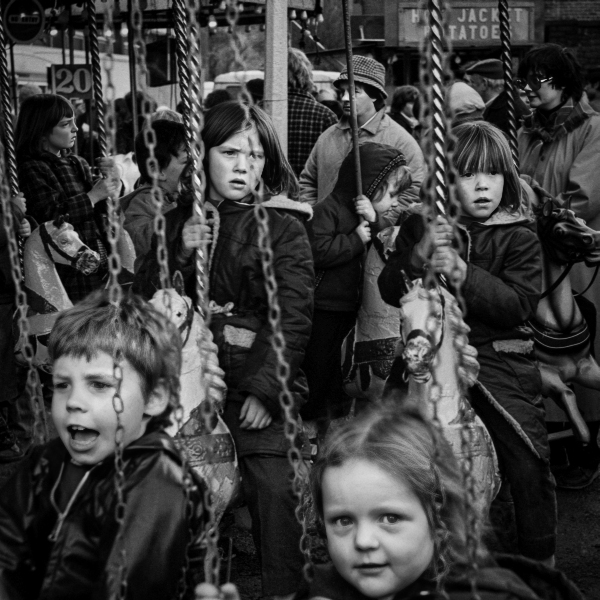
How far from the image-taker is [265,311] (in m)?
3.66

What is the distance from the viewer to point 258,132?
3.75 m

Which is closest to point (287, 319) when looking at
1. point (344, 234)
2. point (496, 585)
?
point (344, 234)

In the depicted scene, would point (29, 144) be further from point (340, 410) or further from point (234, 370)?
point (234, 370)

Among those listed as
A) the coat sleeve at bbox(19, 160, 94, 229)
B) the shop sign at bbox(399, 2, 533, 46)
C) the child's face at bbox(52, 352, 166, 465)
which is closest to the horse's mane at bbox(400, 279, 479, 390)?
the child's face at bbox(52, 352, 166, 465)

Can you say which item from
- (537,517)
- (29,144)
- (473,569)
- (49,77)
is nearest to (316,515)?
(473,569)

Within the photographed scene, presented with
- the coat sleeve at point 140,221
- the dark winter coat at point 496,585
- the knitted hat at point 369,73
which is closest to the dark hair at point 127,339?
the dark winter coat at point 496,585

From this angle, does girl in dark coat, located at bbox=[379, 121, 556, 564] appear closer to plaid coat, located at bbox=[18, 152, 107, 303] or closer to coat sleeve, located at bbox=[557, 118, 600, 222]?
coat sleeve, located at bbox=[557, 118, 600, 222]

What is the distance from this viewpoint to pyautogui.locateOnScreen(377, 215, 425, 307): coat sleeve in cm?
375

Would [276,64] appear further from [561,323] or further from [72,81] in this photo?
[72,81]

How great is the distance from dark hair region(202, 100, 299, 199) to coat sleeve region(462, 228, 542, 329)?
725 mm

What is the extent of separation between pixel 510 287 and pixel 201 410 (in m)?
1.14

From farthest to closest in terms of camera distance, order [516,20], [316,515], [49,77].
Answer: [516,20], [49,77], [316,515]

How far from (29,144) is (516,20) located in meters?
9.77

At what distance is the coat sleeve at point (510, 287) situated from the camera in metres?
3.65
